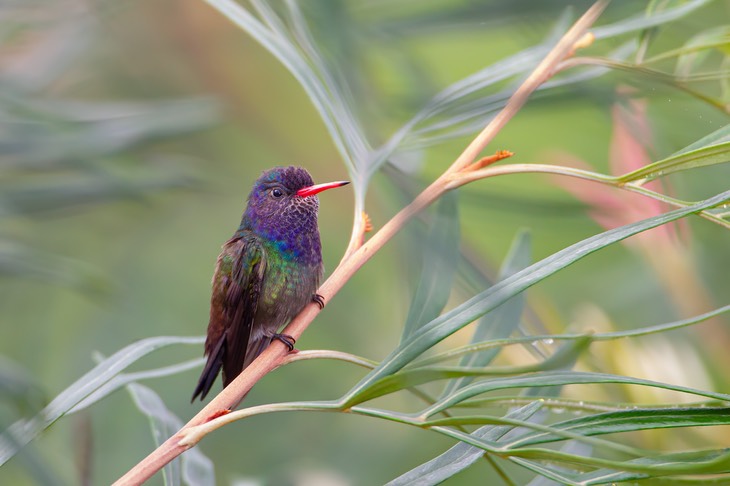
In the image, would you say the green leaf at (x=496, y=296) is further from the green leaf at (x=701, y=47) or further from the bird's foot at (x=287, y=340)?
the green leaf at (x=701, y=47)

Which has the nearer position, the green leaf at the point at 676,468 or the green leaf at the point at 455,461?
the green leaf at the point at 676,468

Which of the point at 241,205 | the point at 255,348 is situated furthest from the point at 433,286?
the point at 241,205

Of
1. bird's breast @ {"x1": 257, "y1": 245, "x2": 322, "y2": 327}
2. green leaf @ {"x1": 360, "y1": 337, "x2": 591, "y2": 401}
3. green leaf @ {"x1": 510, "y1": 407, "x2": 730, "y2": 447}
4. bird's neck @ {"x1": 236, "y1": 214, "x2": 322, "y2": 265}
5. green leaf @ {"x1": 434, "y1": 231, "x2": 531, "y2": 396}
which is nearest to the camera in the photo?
green leaf @ {"x1": 360, "y1": 337, "x2": 591, "y2": 401}

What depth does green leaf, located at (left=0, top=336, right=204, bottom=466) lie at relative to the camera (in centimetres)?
79

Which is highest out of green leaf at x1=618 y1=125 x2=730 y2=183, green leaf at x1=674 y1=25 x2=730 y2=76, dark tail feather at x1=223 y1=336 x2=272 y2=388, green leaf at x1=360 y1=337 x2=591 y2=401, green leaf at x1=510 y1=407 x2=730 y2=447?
green leaf at x1=674 y1=25 x2=730 y2=76

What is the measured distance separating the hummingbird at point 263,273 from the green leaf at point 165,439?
0.31 ft

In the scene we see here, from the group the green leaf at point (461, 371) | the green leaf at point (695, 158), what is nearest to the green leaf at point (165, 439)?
the green leaf at point (461, 371)

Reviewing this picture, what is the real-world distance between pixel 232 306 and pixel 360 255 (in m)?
0.39

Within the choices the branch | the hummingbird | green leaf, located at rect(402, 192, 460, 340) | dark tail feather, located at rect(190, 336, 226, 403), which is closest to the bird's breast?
the hummingbird

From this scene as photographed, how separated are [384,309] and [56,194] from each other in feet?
4.08

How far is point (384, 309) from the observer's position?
250 cm

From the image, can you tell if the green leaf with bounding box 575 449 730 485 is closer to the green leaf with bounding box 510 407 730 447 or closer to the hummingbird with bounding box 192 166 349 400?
the green leaf with bounding box 510 407 730 447

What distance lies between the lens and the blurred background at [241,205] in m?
1.07

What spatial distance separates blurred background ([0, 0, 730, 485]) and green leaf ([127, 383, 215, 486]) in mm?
69
